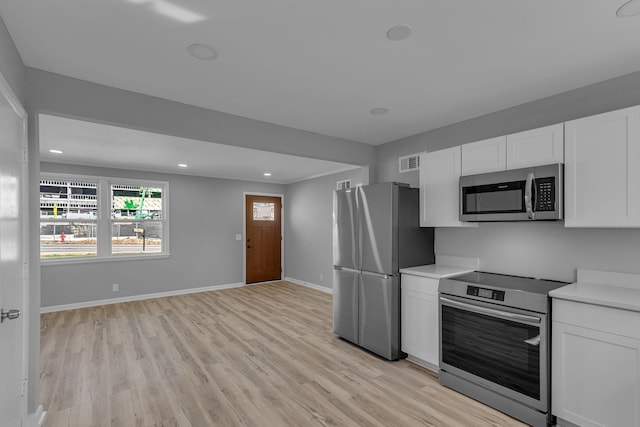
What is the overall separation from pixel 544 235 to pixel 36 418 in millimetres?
4187

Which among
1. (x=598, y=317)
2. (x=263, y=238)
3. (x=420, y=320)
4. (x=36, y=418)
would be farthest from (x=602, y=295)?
(x=263, y=238)

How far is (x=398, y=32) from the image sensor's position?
180cm

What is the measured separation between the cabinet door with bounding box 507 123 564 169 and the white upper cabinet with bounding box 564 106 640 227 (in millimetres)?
56

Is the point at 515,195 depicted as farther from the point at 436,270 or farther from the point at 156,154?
the point at 156,154

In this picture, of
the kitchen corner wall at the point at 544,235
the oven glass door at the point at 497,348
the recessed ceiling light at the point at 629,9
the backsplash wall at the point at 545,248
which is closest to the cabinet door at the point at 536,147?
the kitchen corner wall at the point at 544,235

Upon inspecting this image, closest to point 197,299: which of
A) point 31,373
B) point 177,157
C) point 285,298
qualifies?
point 285,298

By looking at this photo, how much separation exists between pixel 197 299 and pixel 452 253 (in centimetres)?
465

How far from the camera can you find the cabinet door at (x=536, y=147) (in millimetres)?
2371

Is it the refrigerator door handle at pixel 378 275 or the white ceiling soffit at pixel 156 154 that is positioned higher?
the white ceiling soffit at pixel 156 154

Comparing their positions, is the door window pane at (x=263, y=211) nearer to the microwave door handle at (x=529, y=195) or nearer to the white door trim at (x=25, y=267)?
the white door trim at (x=25, y=267)

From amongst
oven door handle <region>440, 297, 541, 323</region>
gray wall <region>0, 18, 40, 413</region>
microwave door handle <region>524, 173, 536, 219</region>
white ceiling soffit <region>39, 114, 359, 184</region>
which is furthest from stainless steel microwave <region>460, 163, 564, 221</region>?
gray wall <region>0, 18, 40, 413</region>

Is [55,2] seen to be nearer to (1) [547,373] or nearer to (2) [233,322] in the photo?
(1) [547,373]

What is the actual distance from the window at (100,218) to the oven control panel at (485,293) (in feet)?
18.4

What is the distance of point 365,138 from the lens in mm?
4016
